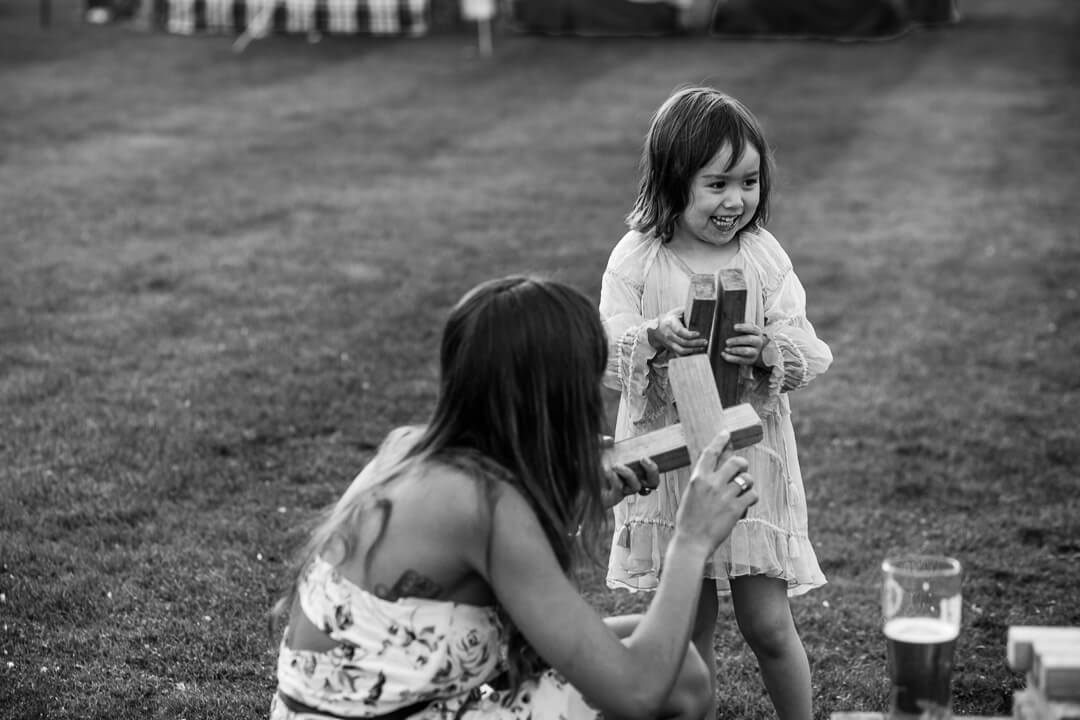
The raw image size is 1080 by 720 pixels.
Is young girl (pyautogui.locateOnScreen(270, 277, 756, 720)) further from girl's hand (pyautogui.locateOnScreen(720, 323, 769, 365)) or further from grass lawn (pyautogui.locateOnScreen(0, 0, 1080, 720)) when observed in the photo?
grass lawn (pyautogui.locateOnScreen(0, 0, 1080, 720))

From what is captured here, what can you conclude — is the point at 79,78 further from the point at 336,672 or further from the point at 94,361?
the point at 336,672

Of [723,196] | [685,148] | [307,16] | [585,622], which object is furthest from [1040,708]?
[307,16]

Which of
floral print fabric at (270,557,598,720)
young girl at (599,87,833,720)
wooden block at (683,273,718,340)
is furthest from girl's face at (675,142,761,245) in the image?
floral print fabric at (270,557,598,720)

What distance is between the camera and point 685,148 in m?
3.44

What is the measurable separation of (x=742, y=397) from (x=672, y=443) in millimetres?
524

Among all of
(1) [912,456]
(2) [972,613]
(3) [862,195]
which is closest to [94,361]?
(1) [912,456]

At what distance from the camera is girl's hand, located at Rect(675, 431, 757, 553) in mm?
2619

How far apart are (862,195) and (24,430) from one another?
750cm

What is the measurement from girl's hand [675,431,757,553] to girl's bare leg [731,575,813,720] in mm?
859

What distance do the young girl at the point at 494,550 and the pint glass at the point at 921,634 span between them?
0.38 m

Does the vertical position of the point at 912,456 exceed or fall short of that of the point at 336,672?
it falls short

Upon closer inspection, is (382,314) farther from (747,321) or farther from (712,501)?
(712,501)

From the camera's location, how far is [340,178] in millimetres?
11664

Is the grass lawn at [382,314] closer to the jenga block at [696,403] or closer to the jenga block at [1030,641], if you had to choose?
the jenga block at [696,403]
